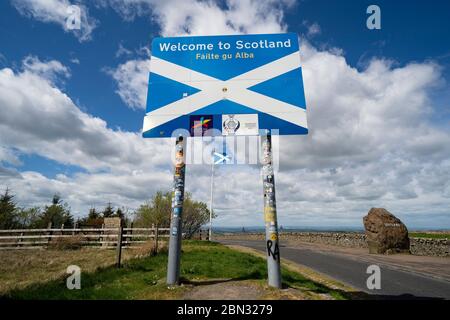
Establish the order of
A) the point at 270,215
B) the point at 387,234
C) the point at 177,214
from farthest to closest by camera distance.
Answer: the point at 387,234 < the point at 177,214 < the point at 270,215

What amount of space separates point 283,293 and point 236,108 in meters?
4.27

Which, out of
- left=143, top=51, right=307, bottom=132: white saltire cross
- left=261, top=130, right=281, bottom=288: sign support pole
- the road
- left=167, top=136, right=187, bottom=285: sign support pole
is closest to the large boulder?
the road

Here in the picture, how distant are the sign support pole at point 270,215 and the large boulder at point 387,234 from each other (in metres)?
17.6

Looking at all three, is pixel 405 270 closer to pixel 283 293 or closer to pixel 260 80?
pixel 283 293

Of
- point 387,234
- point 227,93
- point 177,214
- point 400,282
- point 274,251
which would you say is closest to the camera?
point 274,251

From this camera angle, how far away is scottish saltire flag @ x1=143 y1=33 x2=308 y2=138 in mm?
7109

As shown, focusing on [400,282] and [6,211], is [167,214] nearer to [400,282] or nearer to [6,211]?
[6,211]

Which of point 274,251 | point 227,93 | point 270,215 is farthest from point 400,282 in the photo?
point 227,93

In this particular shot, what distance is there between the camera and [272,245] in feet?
21.0

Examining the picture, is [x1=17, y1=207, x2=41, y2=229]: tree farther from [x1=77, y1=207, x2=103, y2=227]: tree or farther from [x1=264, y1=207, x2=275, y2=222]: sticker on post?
[x1=264, y1=207, x2=275, y2=222]: sticker on post

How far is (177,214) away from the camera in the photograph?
23.1 feet

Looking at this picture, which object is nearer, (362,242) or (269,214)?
(269,214)

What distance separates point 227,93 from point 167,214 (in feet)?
100
